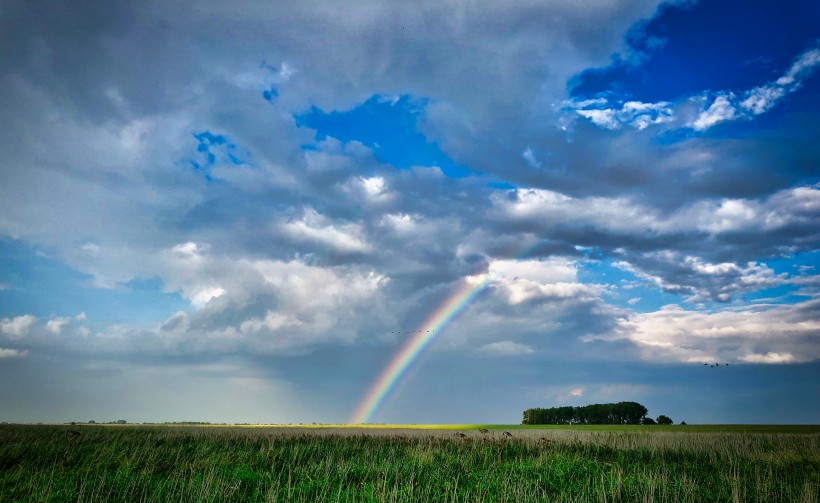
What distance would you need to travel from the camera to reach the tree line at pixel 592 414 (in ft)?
409

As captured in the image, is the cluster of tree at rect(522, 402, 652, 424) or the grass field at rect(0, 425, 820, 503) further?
the cluster of tree at rect(522, 402, 652, 424)

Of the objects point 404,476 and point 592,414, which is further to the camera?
point 592,414

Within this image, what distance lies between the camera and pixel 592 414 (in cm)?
13112

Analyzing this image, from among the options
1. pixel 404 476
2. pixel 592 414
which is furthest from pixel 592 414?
pixel 404 476

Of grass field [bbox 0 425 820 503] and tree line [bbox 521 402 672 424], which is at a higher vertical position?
grass field [bbox 0 425 820 503]

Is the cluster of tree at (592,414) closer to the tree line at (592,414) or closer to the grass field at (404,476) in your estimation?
the tree line at (592,414)

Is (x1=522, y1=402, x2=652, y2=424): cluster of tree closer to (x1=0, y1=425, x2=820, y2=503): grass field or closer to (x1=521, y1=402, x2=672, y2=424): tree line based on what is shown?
(x1=521, y1=402, x2=672, y2=424): tree line

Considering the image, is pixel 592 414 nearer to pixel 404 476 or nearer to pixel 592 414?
pixel 592 414

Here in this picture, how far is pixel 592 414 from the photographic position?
131m

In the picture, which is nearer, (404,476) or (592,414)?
(404,476)

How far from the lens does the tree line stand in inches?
4909

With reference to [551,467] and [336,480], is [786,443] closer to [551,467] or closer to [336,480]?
[551,467]

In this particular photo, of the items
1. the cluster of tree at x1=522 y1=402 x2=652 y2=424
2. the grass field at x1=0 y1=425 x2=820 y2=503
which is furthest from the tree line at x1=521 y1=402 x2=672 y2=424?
the grass field at x1=0 y1=425 x2=820 y2=503

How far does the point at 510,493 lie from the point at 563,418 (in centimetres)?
13339
